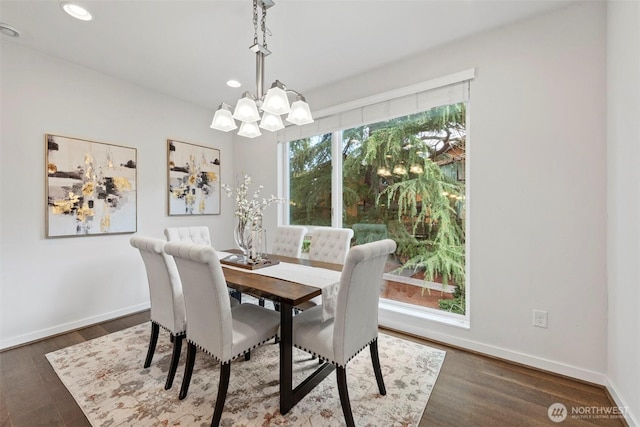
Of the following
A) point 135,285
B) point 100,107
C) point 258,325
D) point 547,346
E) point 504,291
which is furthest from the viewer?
point 135,285

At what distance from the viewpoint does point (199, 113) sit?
388 cm

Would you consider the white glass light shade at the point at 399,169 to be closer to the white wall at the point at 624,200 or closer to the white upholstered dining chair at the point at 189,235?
the white wall at the point at 624,200

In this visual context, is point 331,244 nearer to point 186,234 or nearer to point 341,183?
point 341,183

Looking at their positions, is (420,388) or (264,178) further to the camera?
(264,178)

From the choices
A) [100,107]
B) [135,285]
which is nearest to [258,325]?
[135,285]

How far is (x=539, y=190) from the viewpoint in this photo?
207 centimetres

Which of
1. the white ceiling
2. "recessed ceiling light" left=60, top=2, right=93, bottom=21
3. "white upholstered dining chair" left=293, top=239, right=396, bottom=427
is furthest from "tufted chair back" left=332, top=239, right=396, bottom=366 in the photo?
"recessed ceiling light" left=60, top=2, right=93, bottom=21

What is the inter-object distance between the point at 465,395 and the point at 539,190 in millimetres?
1548

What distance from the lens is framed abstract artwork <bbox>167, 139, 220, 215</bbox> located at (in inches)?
140

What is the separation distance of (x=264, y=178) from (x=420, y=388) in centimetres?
303

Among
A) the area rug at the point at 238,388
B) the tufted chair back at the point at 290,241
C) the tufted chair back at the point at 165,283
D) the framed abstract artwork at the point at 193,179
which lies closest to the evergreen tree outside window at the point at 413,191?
the tufted chair back at the point at 290,241

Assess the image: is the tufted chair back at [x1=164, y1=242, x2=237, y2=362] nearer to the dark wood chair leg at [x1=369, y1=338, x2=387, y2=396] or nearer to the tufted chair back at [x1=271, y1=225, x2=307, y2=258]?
the dark wood chair leg at [x1=369, y1=338, x2=387, y2=396]

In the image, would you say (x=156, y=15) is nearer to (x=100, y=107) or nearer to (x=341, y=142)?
(x=100, y=107)

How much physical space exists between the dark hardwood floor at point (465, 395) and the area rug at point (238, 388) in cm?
7
